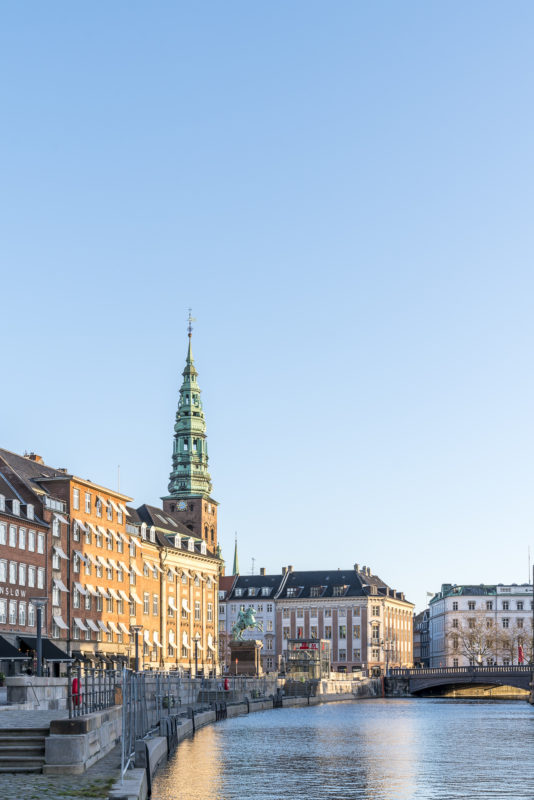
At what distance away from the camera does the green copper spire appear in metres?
160

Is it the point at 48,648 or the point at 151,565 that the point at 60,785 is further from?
the point at 151,565

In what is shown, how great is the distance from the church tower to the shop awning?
68.0m

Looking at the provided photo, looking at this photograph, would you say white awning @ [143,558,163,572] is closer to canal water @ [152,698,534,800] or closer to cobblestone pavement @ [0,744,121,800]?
canal water @ [152,698,534,800]

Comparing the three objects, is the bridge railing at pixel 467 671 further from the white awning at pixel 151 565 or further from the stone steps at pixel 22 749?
the stone steps at pixel 22 749

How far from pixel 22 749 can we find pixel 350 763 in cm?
1835

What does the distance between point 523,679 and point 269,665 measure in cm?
6497

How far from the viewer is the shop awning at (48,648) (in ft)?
290

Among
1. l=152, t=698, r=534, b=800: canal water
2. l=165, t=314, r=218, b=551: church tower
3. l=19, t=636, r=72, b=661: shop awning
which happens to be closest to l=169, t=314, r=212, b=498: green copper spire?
l=165, t=314, r=218, b=551: church tower

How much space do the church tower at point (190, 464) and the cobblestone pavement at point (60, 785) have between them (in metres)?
133

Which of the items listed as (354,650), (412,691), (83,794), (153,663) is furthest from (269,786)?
(354,650)

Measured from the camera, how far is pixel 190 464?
162750 millimetres

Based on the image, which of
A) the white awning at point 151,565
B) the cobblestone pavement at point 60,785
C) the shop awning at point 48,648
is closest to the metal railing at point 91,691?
the cobblestone pavement at point 60,785

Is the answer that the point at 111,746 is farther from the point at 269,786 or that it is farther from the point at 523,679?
the point at 523,679

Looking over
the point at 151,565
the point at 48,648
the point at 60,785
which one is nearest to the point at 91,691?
the point at 60,785
